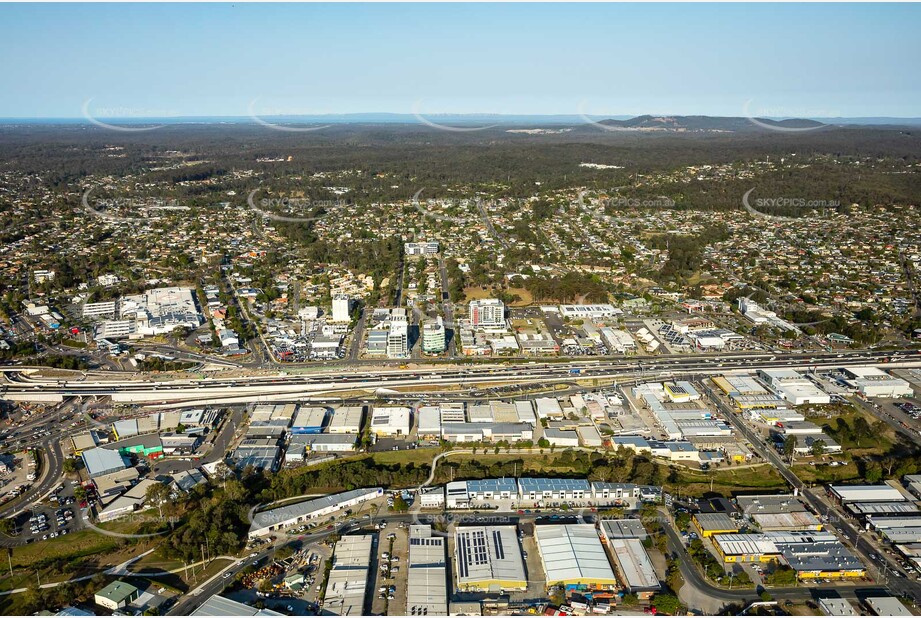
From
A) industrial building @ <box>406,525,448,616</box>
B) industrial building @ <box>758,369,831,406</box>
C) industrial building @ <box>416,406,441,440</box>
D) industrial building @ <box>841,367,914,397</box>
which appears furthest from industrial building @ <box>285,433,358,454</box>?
industrial building @ <box>841,367,914,397</box>

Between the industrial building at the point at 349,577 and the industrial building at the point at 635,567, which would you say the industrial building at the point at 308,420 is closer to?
the industrial building at the point at 349,577

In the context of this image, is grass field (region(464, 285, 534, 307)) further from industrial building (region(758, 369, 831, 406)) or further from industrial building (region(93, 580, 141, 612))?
industrial building (region(93, 580, 141, 612))

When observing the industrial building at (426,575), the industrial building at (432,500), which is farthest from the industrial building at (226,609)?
the industrial building at (432,500)

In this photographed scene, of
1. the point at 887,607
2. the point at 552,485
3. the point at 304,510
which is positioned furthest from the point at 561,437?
the point at 887,607

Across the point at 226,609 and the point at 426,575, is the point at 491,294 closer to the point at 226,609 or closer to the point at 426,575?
the point at 426,575

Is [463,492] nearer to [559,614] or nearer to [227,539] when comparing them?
[559,614]

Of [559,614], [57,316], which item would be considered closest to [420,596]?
[559,614]
